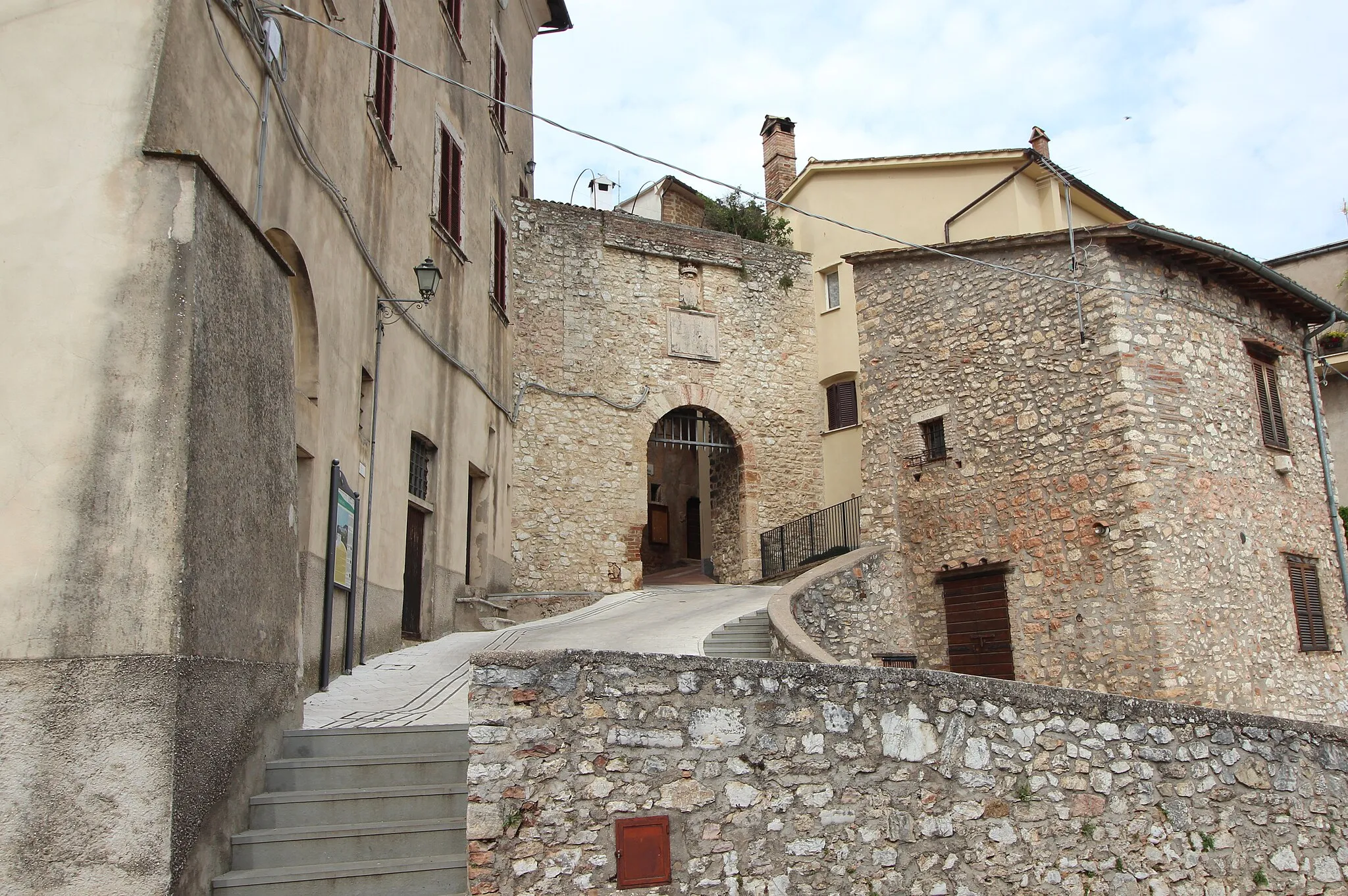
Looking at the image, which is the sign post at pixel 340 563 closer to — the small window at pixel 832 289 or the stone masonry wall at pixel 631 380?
the stone masonry wall at pixel 631 380

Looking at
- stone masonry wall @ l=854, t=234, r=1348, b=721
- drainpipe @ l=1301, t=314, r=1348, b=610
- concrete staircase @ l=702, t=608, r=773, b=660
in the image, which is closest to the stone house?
drainpipe @ l=1301, t=314, r=1348, b=610

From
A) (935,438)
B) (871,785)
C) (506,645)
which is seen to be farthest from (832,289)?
(871,785)

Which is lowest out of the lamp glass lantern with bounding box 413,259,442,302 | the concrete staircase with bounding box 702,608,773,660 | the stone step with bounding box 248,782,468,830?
the stone step with bounding box 248,782,468,830

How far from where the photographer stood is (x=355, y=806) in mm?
5488

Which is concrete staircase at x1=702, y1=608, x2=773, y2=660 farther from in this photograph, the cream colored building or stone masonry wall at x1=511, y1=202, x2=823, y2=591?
the cream colored building

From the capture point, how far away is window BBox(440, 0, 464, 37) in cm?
1314

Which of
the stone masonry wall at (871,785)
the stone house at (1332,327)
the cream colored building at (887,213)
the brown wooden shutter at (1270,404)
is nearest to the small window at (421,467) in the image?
the stone masonry wall at (871,785)

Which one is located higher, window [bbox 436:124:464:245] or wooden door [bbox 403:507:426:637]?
window [bbox 436:124:464:245]

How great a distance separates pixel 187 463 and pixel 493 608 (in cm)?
952

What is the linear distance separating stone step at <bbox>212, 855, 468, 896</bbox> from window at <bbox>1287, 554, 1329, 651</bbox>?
437 inches

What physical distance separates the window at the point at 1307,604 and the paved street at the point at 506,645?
629 cm

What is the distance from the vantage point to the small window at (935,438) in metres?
13.5

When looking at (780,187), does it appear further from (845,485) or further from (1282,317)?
(1282,317)

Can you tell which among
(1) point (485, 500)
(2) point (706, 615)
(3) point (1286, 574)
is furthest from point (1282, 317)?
(1) point (485, 500)
